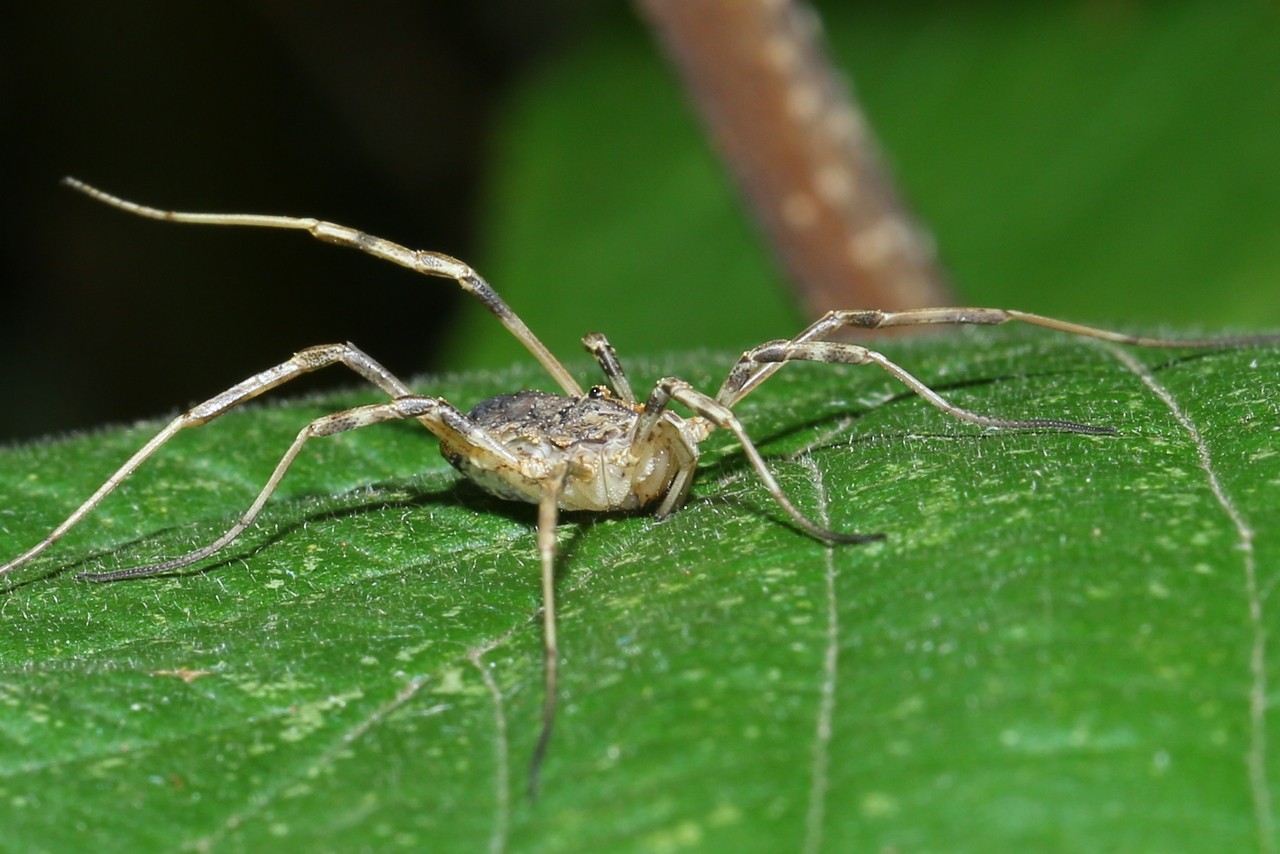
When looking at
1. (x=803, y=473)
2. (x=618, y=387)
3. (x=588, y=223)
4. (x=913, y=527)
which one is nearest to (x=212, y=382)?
(x=588, y=223)

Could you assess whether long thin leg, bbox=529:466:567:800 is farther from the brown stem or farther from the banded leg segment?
the brown stem

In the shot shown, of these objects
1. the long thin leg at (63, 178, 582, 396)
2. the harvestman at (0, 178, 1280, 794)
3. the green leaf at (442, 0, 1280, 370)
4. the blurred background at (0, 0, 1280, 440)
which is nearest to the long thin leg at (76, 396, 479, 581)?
the harvestman at (0, 178, 1280, 794)

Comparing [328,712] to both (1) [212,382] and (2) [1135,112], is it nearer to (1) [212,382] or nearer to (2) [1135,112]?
(2) [1135,112]

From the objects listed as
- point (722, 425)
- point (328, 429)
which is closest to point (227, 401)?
point (328, 429)

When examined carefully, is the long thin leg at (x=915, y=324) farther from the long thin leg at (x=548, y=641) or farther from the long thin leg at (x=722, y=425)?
the long thin leg at (x=548, y=641)

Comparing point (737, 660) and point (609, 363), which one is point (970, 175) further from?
point (737, 660)

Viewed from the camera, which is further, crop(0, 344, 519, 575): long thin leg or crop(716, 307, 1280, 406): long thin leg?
crop(716, 307, 1280, 406): long thin leg
